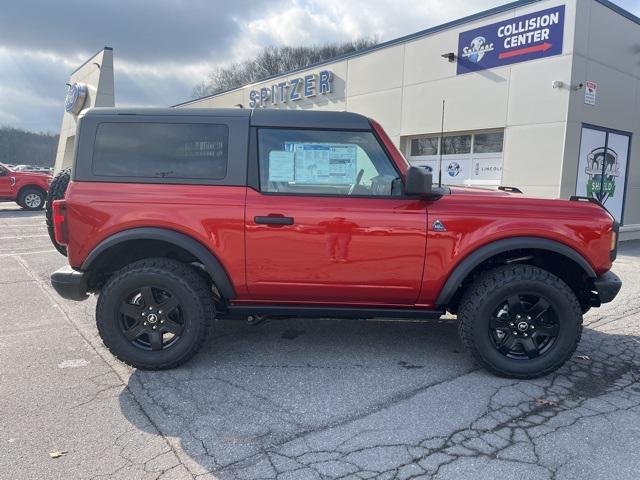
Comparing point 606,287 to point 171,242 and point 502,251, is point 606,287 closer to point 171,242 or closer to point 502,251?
point 502,251

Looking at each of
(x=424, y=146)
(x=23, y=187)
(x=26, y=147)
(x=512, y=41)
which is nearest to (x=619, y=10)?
(x=512, y=41)

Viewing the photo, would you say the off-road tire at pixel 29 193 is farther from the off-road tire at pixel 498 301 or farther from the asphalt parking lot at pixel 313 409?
the off-road tire at pixel 498 301

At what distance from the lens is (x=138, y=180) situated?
11.3 feet

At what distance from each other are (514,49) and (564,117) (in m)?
1.95

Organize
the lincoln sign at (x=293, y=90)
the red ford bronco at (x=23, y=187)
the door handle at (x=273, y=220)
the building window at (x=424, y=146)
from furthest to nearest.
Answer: the red ford bronco at (x=23, y=187) < the lincoln sign at (x=293, y=90) < the building window at (x=424, y=146) < the door handle at (x=273, y=220)

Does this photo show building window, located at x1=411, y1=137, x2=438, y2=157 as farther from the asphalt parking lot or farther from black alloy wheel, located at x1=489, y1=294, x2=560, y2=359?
black alloy wheel, located at x1=489, y1=294, x2=560, y2=359

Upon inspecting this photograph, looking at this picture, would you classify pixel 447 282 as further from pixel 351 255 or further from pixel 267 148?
pixel 267 148

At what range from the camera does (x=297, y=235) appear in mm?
3354

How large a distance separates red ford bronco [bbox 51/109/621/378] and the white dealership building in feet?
20.3

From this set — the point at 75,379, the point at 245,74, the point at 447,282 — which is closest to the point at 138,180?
the point at 75,379

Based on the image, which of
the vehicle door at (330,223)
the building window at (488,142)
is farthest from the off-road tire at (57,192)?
the building window at (488,142)

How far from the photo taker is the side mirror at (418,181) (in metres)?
3.18

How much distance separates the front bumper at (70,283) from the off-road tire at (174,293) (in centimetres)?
17

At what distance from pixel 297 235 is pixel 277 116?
3.13 ft
